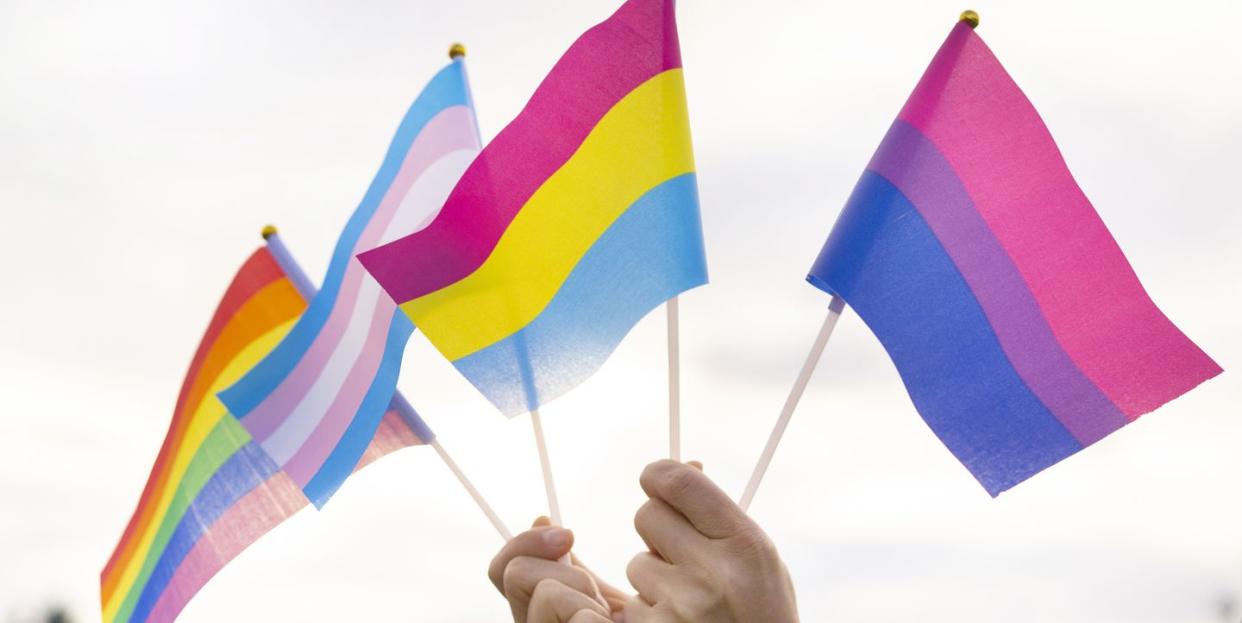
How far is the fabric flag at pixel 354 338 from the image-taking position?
375 centimetres

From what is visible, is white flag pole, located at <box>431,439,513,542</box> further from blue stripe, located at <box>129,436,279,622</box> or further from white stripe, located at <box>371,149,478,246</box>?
blue stripe, located at <box>129,436,279,622</box>

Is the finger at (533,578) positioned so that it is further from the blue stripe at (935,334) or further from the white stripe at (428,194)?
the white stripe at (428,194)

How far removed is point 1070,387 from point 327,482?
7.35ft

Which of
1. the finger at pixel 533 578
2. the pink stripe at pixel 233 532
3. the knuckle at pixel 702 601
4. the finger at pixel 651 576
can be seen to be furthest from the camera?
the pink stripe at pixel 233 532

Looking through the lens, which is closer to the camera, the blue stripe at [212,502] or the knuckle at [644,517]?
the knuckle at [644,517]

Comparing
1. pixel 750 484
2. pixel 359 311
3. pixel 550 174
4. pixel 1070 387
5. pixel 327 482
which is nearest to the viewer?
pixel 750 484

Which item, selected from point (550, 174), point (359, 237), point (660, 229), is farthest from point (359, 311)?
point (660, 229)

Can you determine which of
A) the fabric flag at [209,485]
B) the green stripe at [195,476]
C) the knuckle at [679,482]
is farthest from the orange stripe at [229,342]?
the knuckle at [679,482]

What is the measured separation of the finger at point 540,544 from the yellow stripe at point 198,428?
228 centimetres

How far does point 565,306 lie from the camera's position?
10.7 feet

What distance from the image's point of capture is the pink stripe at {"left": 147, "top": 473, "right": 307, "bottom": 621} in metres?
4.44

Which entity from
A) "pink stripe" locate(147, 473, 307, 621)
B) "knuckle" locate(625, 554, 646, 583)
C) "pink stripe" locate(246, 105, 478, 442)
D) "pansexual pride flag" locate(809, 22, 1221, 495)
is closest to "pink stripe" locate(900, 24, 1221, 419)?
"pansexual pride flag" locate(809, 22, 1221, 495)

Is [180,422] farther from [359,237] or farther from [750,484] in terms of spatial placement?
[750,484]

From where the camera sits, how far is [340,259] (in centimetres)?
435
